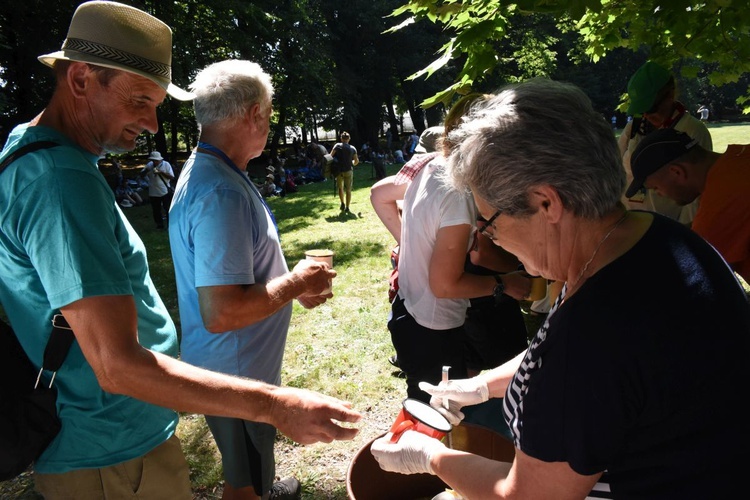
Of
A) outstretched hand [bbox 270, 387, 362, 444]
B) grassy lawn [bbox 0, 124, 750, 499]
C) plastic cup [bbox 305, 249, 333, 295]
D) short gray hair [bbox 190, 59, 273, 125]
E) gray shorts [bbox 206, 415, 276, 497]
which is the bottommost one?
grassy lawn [bbox 0, 124, 750, 499]

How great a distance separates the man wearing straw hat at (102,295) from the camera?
124 centimetres

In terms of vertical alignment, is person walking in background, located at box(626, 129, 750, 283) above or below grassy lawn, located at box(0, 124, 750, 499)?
above

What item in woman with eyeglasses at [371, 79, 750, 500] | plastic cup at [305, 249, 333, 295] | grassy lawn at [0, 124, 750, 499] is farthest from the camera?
grassy lawn at [0, 124, 750, 499]

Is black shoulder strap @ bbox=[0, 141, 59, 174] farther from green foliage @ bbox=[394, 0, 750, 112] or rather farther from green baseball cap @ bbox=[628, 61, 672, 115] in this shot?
green baseball cap @ bbox=[628, 61, 672, 115]

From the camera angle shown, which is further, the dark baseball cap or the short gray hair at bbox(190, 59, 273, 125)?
the dark baseball cap

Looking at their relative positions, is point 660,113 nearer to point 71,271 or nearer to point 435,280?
point 435,280

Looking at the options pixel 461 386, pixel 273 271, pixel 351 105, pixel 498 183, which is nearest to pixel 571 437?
pixel 498 183

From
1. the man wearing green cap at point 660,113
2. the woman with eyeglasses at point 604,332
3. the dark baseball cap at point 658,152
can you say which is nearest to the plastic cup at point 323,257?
the woman with eyeglasses at point 604,332

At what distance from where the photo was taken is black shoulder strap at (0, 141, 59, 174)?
4.16 feet

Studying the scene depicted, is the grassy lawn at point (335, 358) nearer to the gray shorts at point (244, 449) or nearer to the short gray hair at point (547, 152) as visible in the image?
the gray shorts at point (244, 449)

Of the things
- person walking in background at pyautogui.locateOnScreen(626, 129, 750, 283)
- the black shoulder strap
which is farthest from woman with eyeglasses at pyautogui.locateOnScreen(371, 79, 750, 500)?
person walking in background at pyautogui.locateOnScreen(626, 129, 750, 283)

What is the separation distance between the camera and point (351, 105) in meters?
29.4

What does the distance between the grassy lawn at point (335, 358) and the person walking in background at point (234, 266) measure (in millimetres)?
893

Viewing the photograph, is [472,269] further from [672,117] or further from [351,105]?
[351,105]
